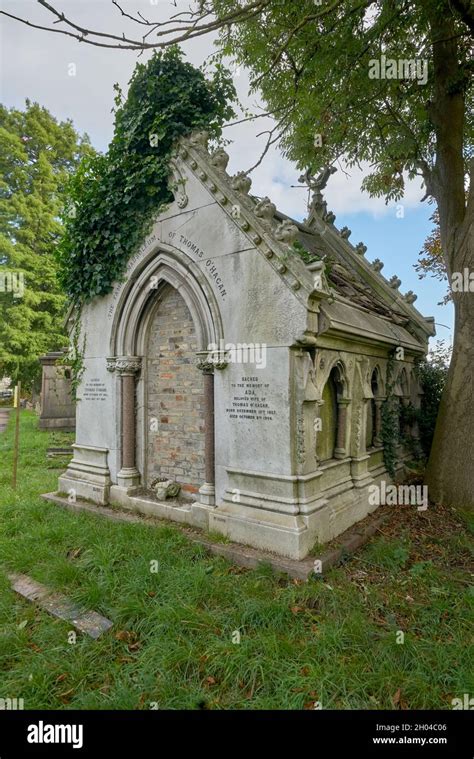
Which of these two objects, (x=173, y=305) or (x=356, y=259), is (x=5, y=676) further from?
(x=356, y=259)

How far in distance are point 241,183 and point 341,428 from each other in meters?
3.66

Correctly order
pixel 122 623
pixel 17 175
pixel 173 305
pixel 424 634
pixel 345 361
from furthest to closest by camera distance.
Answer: pixel 17 175
pixel 173 305
pixel 345 361
pixel 122 623
pixel 424 634

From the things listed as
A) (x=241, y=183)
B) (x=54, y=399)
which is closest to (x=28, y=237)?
(x=54, y=399)

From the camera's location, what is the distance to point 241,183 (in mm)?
5219

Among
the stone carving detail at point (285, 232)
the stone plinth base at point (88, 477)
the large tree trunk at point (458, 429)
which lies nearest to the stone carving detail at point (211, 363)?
the stone carving detail at point (285, 232)

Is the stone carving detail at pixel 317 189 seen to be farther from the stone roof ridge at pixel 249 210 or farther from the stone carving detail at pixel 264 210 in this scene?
the stone carving detail at pixel 264 210

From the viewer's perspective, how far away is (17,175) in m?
20.5

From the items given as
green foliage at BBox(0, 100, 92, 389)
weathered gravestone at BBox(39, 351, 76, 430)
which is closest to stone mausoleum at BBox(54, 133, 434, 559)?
weathered gravestone at BBox(39, 351, 76, 430)

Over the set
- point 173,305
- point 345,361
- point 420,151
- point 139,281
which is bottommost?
point 345,361

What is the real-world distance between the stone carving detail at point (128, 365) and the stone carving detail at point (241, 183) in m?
2.92

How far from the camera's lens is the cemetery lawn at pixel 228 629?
292 centimetres
